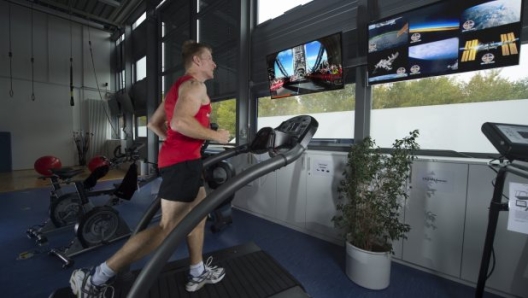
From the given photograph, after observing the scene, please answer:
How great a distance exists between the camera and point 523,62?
186cm

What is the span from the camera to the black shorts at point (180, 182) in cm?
140

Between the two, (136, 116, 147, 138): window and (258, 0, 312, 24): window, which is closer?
(258, 0, 312, 24): window

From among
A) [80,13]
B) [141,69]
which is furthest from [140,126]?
[80,13]

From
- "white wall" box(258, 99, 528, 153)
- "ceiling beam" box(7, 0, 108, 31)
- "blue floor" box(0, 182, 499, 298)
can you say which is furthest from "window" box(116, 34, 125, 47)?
"white wall" box(258, 99, 528, 153)

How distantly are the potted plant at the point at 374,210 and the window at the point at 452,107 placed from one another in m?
0.49

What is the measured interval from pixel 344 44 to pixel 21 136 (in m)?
9.85

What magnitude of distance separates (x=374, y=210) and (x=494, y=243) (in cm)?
90

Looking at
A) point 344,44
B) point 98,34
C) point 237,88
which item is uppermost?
point 98,34

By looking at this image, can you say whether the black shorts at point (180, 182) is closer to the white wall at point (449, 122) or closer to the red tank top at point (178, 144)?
the red tank top at point (178, 144)

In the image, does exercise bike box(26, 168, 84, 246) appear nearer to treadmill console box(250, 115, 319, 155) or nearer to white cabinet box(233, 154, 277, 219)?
white cabinet box(233, 154, 277, 219)

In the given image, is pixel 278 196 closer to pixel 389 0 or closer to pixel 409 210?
pixel 409 210

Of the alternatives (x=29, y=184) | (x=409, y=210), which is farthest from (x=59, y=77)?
(x=409, y=210)

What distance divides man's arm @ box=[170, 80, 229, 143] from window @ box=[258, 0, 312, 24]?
2728mm

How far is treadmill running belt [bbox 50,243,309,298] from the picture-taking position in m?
1.54
